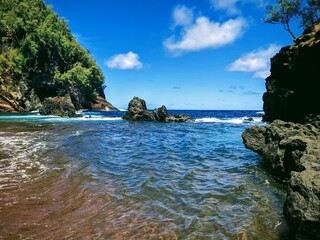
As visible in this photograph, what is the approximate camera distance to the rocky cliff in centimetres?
537

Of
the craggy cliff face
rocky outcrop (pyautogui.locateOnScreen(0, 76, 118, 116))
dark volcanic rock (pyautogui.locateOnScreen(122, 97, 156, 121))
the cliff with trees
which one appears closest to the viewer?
the craggy cliff face

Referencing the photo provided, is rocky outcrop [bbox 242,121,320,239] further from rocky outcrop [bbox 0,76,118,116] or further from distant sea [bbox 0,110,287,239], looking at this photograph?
rocky outcrop [bbox 0,76,118,116]

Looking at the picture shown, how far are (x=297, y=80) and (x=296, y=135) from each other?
8299 millimetres

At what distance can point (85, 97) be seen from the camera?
→ 326 ft

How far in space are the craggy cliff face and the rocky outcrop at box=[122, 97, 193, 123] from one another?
24.3m

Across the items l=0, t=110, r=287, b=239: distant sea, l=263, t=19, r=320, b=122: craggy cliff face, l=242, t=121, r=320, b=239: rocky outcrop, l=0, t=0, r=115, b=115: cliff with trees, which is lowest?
l=0, t=110, r=287, b=239: distant sea

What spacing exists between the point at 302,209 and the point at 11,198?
734 centimetres

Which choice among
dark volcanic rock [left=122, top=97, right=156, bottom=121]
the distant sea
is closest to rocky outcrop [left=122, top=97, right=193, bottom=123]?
dark volcanic rock [left=122, top=97, right=156, bottom=121]

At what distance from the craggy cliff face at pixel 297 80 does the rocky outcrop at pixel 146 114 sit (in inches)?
957

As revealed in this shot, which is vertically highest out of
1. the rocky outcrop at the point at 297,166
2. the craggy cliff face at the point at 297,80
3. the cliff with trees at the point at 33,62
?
the cliff with trees at the point at 33,62

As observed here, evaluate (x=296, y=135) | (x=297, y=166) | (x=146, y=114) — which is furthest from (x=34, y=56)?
(x=297, y=166)

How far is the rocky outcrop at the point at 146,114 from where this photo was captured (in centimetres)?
4753

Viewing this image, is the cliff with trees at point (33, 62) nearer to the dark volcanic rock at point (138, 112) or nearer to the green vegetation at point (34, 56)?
the green vegetation at point (34, 56)

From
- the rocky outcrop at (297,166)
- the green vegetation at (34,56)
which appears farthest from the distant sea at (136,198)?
the green vegetation at (34,56)
